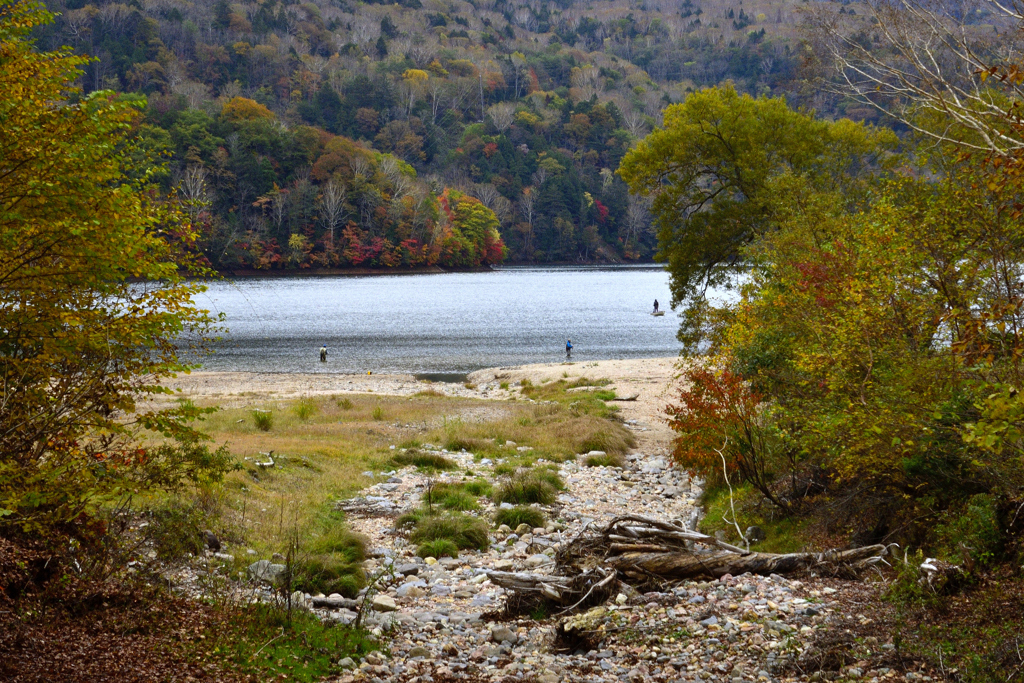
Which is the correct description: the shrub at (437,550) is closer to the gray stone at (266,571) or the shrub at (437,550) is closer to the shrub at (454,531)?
the shrub at (454,531)

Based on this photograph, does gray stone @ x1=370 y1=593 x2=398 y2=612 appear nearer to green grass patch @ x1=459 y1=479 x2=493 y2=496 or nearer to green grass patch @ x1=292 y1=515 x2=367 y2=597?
green grass patch @ x1=292 y1=515 x2=367 y2=597

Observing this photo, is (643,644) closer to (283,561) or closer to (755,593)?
(755,593)

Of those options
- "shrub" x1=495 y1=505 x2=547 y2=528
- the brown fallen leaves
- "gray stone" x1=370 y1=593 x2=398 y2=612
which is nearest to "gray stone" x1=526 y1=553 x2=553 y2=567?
"shrub" x1=495 y1=505 x2=547 y2=528

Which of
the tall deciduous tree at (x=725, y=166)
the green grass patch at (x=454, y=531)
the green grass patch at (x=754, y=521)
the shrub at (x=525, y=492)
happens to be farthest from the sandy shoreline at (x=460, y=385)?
the green grass patch at (x=454, y=531)

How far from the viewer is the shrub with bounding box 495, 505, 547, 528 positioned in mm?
13883

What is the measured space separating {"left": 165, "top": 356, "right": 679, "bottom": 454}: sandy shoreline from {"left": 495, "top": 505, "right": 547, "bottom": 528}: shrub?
13.2 meters

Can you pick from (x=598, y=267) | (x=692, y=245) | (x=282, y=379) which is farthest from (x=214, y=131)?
(x=692, y=245)

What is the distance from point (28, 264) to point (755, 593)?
851 cm

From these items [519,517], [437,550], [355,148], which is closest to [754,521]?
[519,517]

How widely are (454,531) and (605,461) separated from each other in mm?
7570

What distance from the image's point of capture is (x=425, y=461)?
1855cm

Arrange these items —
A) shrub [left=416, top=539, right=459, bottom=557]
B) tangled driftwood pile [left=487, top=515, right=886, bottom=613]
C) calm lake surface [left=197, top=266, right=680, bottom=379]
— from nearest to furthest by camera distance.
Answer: tangled driftwood pile [left=487, top=515, right=886, bottom=613]
shrub [left=416, top=539, right=459, bottom=557]
calm lake surface [left=197, top=266, right=680, bottom=379]

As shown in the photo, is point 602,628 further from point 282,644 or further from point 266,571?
point 266,571

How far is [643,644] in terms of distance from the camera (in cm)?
798
